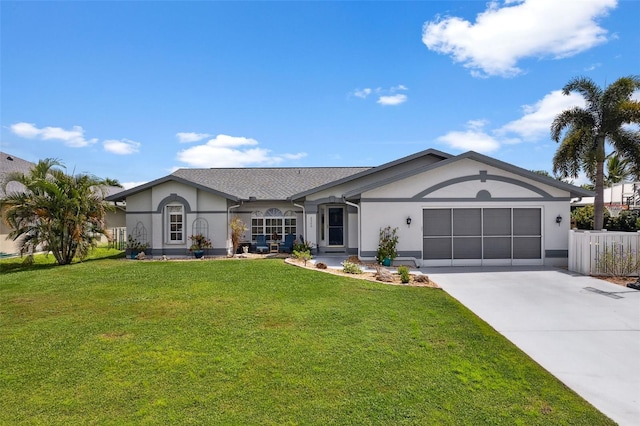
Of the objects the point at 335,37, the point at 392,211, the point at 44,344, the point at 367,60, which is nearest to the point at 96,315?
the point at 44,344

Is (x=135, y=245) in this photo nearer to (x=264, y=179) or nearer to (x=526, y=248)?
(x=264, y=179)

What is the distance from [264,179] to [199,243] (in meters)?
6.84

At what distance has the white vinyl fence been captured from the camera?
1152 centimetres

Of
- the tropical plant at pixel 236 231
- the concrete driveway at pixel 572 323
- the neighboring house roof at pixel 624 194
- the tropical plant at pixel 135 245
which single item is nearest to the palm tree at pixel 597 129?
the neighboring house roof at pixel 624 194

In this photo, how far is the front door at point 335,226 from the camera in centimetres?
1762

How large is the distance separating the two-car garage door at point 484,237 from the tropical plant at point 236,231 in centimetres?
919

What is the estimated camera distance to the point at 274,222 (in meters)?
19.2

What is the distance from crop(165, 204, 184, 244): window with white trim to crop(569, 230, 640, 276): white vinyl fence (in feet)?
57.2

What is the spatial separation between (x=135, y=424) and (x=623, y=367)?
21.9ft

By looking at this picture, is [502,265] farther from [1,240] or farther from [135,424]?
[1,240]

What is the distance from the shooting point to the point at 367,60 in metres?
16.5

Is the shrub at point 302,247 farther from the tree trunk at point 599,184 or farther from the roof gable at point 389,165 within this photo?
the tree trunk at point 599,184

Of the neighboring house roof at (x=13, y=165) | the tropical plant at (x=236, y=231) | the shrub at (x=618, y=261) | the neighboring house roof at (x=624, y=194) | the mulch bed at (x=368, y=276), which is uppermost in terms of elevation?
the neighboring house roof at (x=13, y=165)

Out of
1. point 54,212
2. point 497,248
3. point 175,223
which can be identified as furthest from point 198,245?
point 497,248
